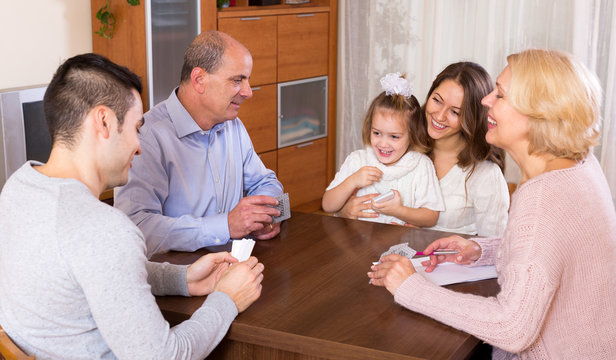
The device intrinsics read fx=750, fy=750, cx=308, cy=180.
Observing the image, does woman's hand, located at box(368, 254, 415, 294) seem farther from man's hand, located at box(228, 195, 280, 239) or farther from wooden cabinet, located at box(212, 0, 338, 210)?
wooden cabinet, located at box(212, 0, 338, 210)

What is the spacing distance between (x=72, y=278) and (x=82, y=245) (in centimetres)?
7

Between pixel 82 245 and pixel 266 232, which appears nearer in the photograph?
pixel 82 245

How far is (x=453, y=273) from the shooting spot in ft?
6.81

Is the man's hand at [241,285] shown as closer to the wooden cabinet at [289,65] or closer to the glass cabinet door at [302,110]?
the wooden cabinet at [289,65]

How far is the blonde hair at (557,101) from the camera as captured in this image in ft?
5.69

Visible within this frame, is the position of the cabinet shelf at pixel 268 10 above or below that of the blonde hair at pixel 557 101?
above

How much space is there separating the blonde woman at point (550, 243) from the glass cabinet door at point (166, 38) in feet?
8.72

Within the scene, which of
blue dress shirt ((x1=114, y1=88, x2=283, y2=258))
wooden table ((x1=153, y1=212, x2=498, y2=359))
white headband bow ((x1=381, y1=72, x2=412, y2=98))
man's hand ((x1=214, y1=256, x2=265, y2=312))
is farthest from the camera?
white headband bow ((x1=381, y1=72, x2=412, y2=98))

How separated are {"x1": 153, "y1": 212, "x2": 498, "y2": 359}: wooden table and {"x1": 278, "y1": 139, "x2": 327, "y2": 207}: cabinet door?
2.88 meters

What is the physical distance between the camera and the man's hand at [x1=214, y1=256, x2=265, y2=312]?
1.79m

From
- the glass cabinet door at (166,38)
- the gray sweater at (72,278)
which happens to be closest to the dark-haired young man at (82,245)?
the gray sweater at (72,278)

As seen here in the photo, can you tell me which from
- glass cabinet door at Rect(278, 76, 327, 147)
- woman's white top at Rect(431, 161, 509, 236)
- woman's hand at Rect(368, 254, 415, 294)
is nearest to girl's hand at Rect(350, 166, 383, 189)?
woman's white top at Rect(431, 161, 509, 236)

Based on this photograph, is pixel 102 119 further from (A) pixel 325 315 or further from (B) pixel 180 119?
(B) pixel 180 119

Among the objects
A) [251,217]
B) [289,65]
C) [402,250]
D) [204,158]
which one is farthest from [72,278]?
[289,65]
